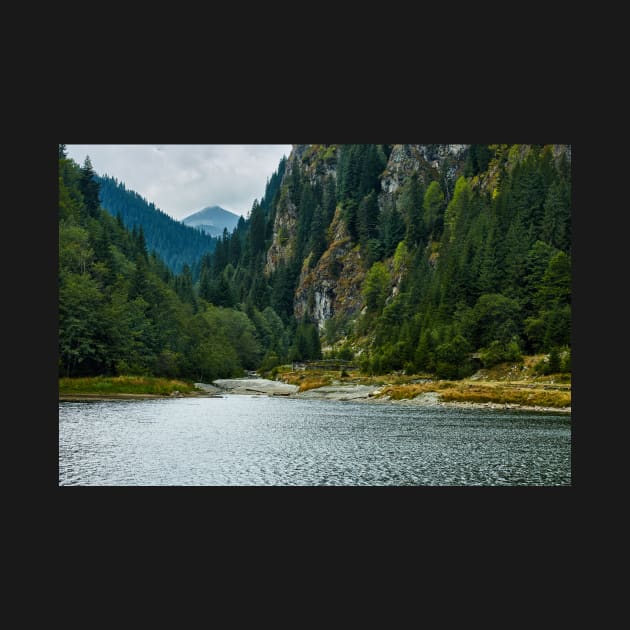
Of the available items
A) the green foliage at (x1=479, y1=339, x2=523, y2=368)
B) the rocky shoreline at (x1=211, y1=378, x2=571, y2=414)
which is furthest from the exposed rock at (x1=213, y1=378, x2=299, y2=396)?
the green foliage at (x1=479, y1=339, x2=523, y2=368)

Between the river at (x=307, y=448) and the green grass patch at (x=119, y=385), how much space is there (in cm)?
567

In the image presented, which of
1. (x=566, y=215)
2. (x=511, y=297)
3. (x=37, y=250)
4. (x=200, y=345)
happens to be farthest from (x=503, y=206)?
(x=37, y=250)

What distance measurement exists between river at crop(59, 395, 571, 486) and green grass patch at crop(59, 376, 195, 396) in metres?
5.67

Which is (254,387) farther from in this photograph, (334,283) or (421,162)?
(421,162)

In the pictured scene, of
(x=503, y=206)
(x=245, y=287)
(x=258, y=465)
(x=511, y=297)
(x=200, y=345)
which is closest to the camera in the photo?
(x=258, y=465)

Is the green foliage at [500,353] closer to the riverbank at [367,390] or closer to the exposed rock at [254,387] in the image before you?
the riverbank at [367,390]

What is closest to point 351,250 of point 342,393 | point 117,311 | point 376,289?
point 376,289

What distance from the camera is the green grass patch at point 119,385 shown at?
191ft

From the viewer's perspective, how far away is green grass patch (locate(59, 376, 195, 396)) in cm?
5812

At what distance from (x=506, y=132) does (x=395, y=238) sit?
390 feet

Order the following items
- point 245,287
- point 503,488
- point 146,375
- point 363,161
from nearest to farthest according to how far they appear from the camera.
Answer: point 503,488
point 146,375
point 363,161
point 245,287

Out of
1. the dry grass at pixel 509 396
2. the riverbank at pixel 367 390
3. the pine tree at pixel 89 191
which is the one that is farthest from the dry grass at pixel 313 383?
the pine tree at pixel 89 191

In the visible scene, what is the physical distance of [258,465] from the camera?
96.1 ft

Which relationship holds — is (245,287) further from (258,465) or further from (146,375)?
(258,465)
